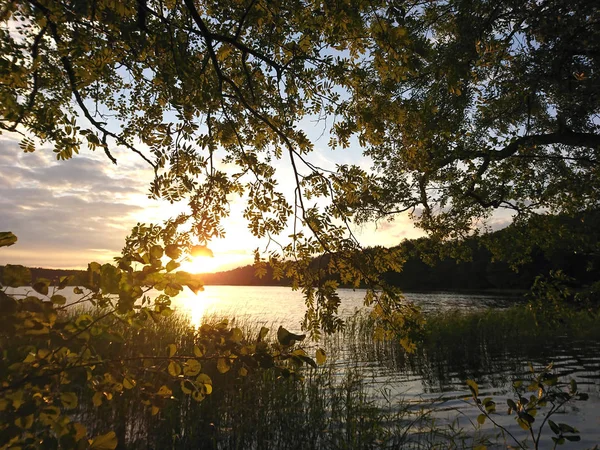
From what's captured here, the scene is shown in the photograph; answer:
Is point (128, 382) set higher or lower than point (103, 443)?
higher

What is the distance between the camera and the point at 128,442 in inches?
258

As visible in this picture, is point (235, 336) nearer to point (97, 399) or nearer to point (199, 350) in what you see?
point (199, 350)

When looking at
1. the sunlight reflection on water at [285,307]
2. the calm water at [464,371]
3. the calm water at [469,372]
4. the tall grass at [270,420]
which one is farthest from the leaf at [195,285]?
the sunlight reflection on water at [285,307]

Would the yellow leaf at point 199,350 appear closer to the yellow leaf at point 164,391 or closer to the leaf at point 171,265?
the yellow leaf at point 164,391

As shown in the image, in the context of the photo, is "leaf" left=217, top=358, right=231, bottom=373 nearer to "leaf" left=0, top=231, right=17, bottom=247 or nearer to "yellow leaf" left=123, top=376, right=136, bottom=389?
"yellow leaf" left=123, top=376, right=136, bottom=389

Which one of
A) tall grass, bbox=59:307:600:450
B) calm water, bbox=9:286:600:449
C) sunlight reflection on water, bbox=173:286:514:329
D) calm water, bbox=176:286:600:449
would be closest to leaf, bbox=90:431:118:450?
tall grass, bbox=59:307:600:450

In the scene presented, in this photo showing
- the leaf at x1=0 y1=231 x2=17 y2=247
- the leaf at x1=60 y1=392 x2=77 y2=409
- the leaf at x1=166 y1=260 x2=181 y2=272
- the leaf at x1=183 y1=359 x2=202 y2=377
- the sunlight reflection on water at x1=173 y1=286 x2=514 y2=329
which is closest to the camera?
the leaf at x1=0 y1=231 x2=17 y2=247

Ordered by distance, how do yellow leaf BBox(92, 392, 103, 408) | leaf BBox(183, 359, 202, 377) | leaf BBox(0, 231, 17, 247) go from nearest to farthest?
leaf BBox(0, 231, 17, 247) → yellow leaf BBox(92, 392, 103, 408) → leaf BBox(183, 359, 202, 377)

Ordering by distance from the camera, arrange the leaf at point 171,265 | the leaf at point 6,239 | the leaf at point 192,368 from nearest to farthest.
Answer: the leaf at point 6,239 < the leaf at point 171,265 < the leaf at point 192,368

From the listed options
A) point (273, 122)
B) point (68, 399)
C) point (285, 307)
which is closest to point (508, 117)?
point (273, 122)

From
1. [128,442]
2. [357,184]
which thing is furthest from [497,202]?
[128,442]

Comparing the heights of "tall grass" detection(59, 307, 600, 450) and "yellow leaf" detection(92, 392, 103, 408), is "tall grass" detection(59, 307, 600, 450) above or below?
below

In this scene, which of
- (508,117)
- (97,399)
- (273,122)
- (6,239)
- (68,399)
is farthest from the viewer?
(508,117)

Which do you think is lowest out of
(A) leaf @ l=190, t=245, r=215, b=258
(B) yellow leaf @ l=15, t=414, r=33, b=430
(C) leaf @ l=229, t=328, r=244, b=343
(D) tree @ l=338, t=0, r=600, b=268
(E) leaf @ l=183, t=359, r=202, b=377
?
(B) yellow leaf @ l=15, t=414, r=33, b=430
